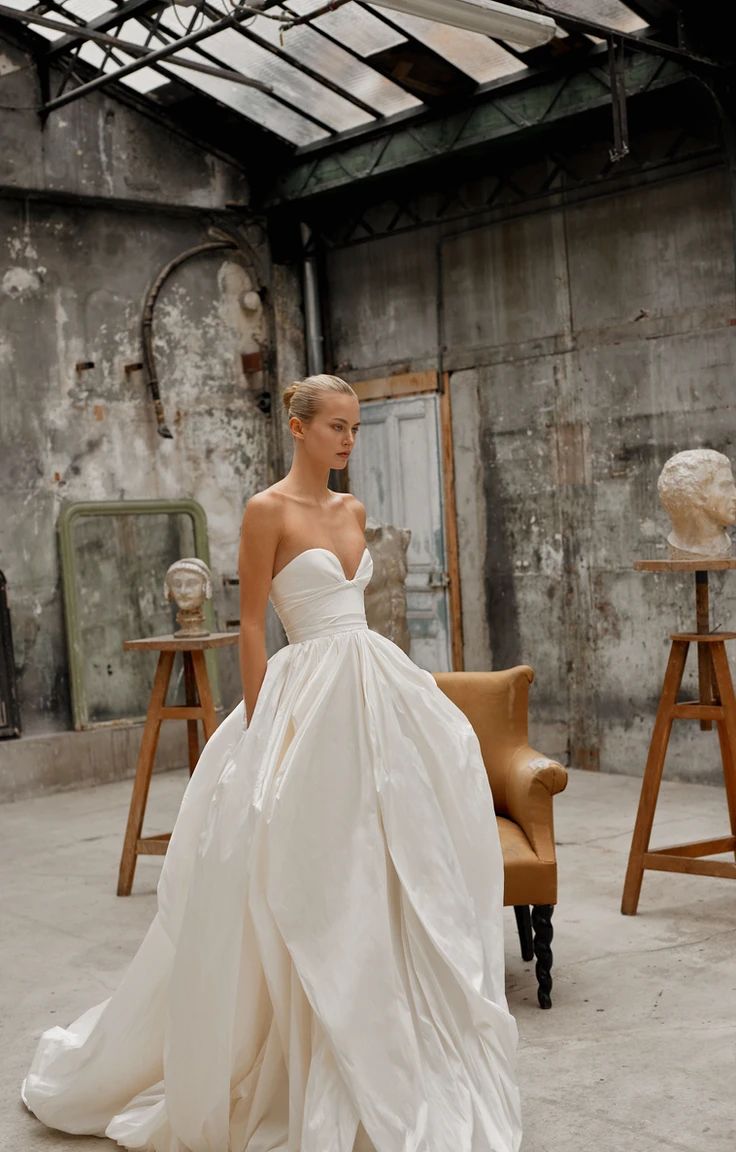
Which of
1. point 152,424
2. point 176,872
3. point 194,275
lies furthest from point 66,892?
point 194,275

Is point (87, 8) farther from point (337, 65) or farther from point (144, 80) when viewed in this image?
point (337, 65)

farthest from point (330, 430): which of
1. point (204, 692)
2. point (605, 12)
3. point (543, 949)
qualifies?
point (605, 12)

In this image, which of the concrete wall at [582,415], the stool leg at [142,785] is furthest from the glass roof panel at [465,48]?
the stool leg at [142,785]

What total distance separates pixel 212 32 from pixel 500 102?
1884 millimetres

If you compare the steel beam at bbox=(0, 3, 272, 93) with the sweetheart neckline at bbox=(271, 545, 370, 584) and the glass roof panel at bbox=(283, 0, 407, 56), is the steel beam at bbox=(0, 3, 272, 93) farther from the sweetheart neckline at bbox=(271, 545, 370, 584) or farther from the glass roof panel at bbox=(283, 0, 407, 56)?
the sweetheart neckline at bbox=(271, 545, 370, 584)

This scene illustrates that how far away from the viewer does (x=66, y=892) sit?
235 inches

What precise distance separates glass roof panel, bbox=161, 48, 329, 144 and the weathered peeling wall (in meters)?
0.52

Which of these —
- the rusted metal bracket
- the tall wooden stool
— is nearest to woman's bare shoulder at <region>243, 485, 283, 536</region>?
the tall wooden stool

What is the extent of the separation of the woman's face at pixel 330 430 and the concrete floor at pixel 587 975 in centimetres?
175

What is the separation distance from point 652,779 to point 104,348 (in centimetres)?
533

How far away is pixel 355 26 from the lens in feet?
25.6

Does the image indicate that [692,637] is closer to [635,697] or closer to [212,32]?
[635,697]

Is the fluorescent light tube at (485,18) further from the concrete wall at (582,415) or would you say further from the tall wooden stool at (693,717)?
the tall wooden stool at (693,717)

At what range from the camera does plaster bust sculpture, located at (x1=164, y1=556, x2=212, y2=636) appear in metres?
6.23
